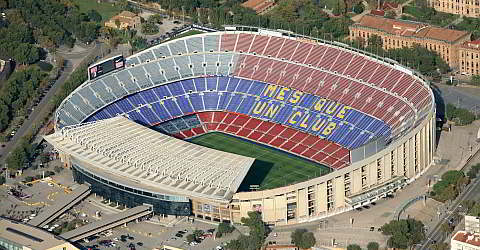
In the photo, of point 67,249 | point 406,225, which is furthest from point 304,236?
point 67,249

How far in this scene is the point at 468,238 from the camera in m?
188

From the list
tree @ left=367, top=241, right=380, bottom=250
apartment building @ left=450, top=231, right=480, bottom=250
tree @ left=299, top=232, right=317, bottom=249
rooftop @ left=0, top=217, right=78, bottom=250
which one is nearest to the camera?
apartment building @ left=450, top=231, right=480, bottom=250

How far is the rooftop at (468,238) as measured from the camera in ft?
611

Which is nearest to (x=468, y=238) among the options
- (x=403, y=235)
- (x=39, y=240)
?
(x=403, y=235)

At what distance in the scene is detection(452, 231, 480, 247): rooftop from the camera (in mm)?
186250

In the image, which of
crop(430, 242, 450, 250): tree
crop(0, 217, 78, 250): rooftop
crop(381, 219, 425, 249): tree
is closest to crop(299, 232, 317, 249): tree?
crop(381, 219, 425, 249): tree

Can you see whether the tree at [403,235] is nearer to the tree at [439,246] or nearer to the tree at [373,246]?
the tree at [373,246]

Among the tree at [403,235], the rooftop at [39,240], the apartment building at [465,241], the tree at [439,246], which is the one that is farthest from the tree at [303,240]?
the rooftop at [39,240]

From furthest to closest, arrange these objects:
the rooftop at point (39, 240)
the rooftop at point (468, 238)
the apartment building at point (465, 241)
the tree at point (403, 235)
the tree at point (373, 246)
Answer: the rooftop at point (39, 240)
the tree at point (403, 235)
the tree at point (373, 246)
the rooftop at point (468, 238)
the apartment building at point (465, 241)

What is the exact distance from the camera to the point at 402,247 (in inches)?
7712

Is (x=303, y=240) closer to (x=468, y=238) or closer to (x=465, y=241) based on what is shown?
(x=465, y=241)

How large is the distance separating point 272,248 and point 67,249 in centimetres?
3242

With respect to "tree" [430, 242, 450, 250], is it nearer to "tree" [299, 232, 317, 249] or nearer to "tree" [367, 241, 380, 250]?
"tree" [367, 241, 380, 250]

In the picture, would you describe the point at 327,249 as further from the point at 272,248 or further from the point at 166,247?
the point at 166,247
